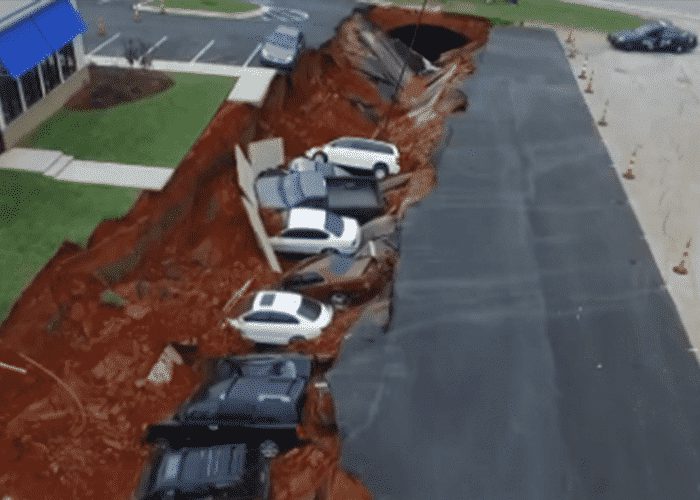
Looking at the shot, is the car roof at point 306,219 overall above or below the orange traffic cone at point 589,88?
below

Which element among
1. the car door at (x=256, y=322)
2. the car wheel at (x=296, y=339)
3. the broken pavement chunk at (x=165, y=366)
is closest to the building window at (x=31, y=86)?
the broken pavement chunk at (x=165, y=366)

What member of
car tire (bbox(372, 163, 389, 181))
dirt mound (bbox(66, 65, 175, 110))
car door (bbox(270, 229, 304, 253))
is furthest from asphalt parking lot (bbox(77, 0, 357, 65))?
car door (bbox(270, 229, 304, 253))

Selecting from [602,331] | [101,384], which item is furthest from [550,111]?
[101,384]

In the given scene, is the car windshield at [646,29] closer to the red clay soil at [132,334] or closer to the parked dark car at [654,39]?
the parked dark car at [654,39]

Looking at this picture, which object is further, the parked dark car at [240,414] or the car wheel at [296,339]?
the car wheel at [296,339]

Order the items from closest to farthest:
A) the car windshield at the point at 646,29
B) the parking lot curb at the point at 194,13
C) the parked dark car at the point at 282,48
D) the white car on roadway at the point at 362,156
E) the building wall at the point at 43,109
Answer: the building wall at the point at 43,109, the white car on roadway at the point at 362,156, the parked dark car at the point at 282,48, the parking lot curb at the point at 194,13, the car windshield at the point at 646,29

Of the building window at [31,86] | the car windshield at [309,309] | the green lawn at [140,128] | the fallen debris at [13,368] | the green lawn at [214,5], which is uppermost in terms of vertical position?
the building window at [31,86]

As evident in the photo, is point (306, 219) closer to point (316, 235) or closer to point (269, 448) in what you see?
point (316, 235)
